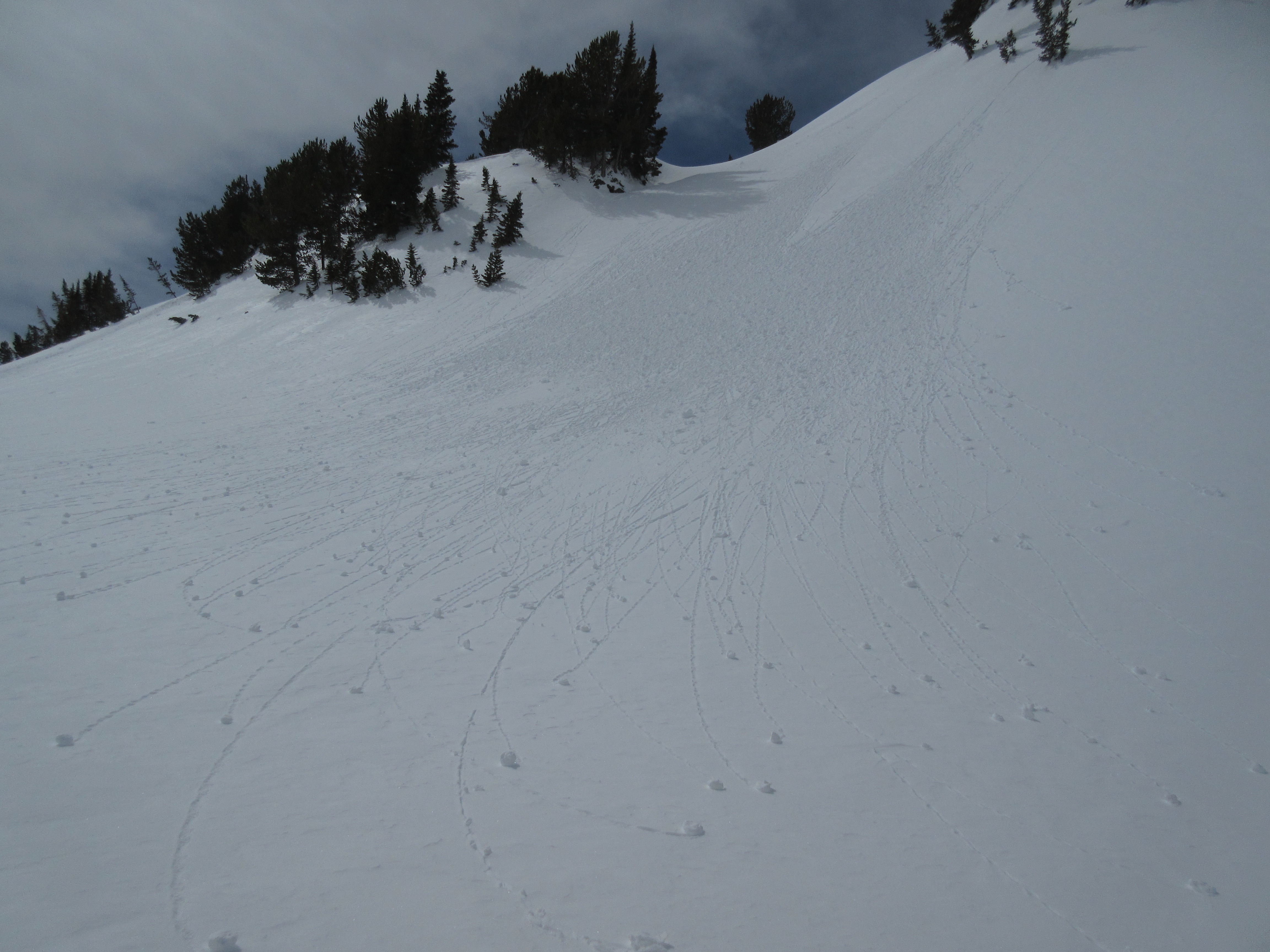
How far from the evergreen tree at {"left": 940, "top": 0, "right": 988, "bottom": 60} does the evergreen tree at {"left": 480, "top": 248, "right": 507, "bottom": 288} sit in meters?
25.0

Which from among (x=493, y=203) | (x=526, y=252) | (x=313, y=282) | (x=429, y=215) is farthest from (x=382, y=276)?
(x=493, y=203)

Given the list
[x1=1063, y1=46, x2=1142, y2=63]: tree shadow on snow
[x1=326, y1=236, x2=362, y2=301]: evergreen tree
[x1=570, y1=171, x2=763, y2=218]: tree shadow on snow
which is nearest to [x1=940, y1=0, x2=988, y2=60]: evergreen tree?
[x1=1063, y1=46, x2=1142, y2=63]: tree shadow on snow

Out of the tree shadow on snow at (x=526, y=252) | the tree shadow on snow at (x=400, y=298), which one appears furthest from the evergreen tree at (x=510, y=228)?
the tree shadow on snow at (x=400, y=298)

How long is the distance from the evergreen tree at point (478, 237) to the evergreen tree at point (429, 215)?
1.95m

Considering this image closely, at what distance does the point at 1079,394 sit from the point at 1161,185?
9.23m

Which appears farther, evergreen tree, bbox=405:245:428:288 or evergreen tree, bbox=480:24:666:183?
evergreen tree, bbox=480:24:666:183

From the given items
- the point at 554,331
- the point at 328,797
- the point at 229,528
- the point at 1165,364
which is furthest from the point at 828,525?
the point at 554,331

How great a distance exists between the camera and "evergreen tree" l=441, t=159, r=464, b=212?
74.1 feet

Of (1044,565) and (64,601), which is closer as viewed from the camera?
(64,601)

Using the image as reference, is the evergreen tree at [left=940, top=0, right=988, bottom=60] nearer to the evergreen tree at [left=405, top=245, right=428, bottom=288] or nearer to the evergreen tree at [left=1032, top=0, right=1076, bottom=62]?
the evergreen tree at [left=1032, top=0, right=1076, bottom=62]

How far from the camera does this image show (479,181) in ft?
78.7

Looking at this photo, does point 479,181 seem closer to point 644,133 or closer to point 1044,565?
point 644,133

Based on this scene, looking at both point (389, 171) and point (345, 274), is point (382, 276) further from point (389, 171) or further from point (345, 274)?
point (389, 171)

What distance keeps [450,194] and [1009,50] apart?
24808mm
